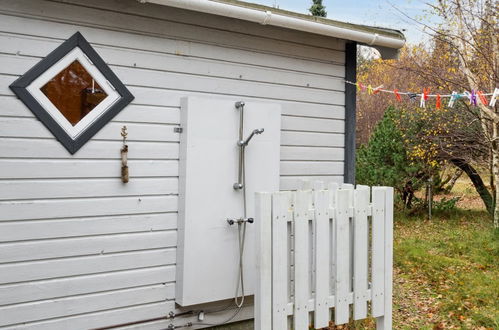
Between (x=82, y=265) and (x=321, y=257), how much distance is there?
168 cm

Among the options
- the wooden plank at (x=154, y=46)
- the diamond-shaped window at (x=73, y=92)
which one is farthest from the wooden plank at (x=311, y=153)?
the diamond-shaped window at (x=73, y=92)

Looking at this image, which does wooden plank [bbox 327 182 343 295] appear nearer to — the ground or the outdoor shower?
the outdoor shower

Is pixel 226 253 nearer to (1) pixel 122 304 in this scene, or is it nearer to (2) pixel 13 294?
(1) pixel 122 304

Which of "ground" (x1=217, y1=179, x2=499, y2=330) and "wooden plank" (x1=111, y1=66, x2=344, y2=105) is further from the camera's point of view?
"ground" (x1=217, y1=179, x2=499, y2=330)

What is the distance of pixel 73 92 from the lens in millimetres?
3232

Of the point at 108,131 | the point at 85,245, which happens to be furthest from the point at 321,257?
the point at 108,131

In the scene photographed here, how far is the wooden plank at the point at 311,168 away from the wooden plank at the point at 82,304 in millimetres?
1404

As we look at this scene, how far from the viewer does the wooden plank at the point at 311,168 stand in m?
4.12

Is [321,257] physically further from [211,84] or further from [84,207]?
[84,207]

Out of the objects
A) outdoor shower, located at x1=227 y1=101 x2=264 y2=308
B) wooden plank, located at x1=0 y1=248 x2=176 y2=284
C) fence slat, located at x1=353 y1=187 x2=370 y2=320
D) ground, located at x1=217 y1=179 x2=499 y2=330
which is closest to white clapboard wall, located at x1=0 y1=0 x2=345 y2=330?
wooden plank, located at x1=0 y1=248 x2=176 y2=284

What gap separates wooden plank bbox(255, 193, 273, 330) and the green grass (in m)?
1.91

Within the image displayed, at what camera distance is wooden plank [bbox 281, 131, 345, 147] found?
4.13 m

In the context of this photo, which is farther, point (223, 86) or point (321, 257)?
point (223, 86)

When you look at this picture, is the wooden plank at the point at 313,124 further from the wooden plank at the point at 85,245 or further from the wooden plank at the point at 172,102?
the wooden plank at the point at 85,245
